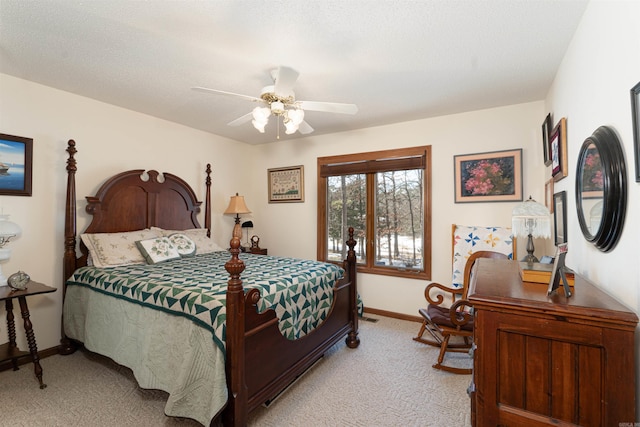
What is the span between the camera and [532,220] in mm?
1788

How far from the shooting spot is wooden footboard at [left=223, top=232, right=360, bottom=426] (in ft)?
5.21

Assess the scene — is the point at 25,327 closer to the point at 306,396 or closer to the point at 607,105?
the point at 306,396

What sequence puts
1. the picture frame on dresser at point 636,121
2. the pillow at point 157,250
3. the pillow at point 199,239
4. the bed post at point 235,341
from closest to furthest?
1. the picture frame on dresser at point 636,121
2. the bed post at point 235,341
3. the pillow at point 157,250
4. the pillow at point 199,239

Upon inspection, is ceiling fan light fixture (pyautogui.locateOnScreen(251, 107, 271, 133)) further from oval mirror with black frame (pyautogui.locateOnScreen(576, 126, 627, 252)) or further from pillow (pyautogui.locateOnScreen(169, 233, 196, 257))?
oval mirror with black frame (pyautogui.locateOnScreen(576, 126, 627, 252))

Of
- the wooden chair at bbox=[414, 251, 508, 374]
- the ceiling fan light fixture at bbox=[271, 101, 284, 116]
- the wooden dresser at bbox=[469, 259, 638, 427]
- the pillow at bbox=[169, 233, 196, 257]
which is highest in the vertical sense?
the ceiling fan light fixture at bbox=[271, 101, 284, 116]

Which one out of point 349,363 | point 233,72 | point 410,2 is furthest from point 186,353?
point 410,2

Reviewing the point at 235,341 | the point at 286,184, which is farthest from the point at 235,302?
the point at 286,184

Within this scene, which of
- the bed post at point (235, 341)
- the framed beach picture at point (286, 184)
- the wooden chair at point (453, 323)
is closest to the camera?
the bed post at point (235, 341)

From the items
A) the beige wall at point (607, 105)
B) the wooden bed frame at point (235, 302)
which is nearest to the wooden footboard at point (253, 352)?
the wooden bed frame at point (235, 302)

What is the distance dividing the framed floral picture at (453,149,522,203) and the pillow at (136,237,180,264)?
10.6 ft

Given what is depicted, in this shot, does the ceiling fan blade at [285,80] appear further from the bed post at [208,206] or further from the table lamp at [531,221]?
the bed post at [208,206]

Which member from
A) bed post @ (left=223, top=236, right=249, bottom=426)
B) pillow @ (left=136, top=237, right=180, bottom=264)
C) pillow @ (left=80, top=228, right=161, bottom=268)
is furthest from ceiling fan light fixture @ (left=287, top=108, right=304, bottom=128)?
pillow @ (left=80, top=228, right=161, bottom=268)

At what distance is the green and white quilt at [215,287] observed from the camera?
5.73ft

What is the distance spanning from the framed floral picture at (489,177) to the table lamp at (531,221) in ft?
4.84
